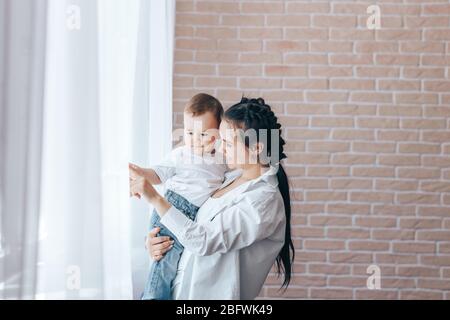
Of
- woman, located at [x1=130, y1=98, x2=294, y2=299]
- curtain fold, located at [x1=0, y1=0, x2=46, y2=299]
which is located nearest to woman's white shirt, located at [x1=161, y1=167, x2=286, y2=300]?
woman, located at [x1=130, y1=98, x2=294, y2=299]

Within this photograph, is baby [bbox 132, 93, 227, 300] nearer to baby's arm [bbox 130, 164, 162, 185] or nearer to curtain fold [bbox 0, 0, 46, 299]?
baby's arm [bbox 130, 164, 162, 185]

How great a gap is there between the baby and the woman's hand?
0.02 metres

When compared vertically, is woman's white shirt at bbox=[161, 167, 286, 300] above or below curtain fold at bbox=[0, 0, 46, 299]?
below

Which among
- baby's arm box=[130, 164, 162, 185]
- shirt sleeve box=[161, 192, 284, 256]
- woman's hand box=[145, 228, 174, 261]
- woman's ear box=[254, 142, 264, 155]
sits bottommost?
woman's hand box=[145, 228, 174, 261]

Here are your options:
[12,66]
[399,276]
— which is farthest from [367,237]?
[12,66]

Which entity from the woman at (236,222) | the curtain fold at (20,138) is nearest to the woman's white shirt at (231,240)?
the woman at (236,222)

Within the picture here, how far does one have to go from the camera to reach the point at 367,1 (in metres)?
2.18

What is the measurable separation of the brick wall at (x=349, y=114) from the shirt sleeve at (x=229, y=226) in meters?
1.08

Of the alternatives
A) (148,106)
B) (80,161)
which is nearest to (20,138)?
(80,161)

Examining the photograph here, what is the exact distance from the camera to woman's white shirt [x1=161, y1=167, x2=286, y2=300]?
1.11 metres

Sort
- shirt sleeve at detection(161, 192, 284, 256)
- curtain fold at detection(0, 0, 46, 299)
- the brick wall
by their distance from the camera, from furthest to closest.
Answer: the brick wall < shirt sleeve at detection(161, 192, 284, 256) < curtain fold at detection(0, 0, 46, 299)

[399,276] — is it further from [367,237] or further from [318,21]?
[318,21]

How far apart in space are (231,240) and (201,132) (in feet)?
1.17
